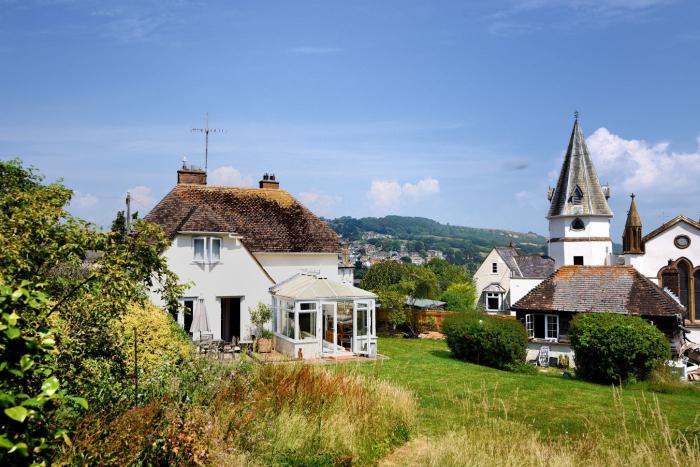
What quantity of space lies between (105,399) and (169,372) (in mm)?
1635

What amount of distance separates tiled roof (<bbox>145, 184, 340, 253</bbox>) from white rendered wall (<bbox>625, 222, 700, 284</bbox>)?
2543cm

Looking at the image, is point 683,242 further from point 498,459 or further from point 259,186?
point 498,459

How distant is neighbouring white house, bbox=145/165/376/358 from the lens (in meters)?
23.2

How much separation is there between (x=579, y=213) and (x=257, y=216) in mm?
32196

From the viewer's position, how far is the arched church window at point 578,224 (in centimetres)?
4941

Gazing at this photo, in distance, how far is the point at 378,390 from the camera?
11.2m

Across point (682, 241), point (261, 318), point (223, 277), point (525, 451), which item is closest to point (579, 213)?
point (682, 241)

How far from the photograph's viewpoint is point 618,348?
19.4 metres

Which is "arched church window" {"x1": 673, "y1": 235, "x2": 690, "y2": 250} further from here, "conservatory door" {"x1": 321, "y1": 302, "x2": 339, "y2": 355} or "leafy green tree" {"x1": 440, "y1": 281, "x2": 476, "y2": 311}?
"conservatory door" {"x1": 321, "y1": 302, "x2": 339, "y2": 355}

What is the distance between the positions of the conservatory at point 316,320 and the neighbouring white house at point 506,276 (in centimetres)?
3389

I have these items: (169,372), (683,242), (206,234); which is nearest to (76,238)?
(169,372)

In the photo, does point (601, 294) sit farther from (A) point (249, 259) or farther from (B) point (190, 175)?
(B) point (190, 175)

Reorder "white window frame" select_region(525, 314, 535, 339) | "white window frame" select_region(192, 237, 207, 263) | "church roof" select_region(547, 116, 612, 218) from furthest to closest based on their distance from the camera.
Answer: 1. "church roof" select_region(547, 116, 612, 218)
2. "white window frame" select_region(525, 314, 535, 339)
3. "white window frame" select_region(192, 237, 207, 263)

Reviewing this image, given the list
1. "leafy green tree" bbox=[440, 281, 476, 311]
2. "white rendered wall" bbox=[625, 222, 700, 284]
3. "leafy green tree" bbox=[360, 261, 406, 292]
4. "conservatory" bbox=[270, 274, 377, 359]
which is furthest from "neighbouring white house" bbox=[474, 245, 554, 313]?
"conservatory" bbox=[270, 274, 377, 359]
